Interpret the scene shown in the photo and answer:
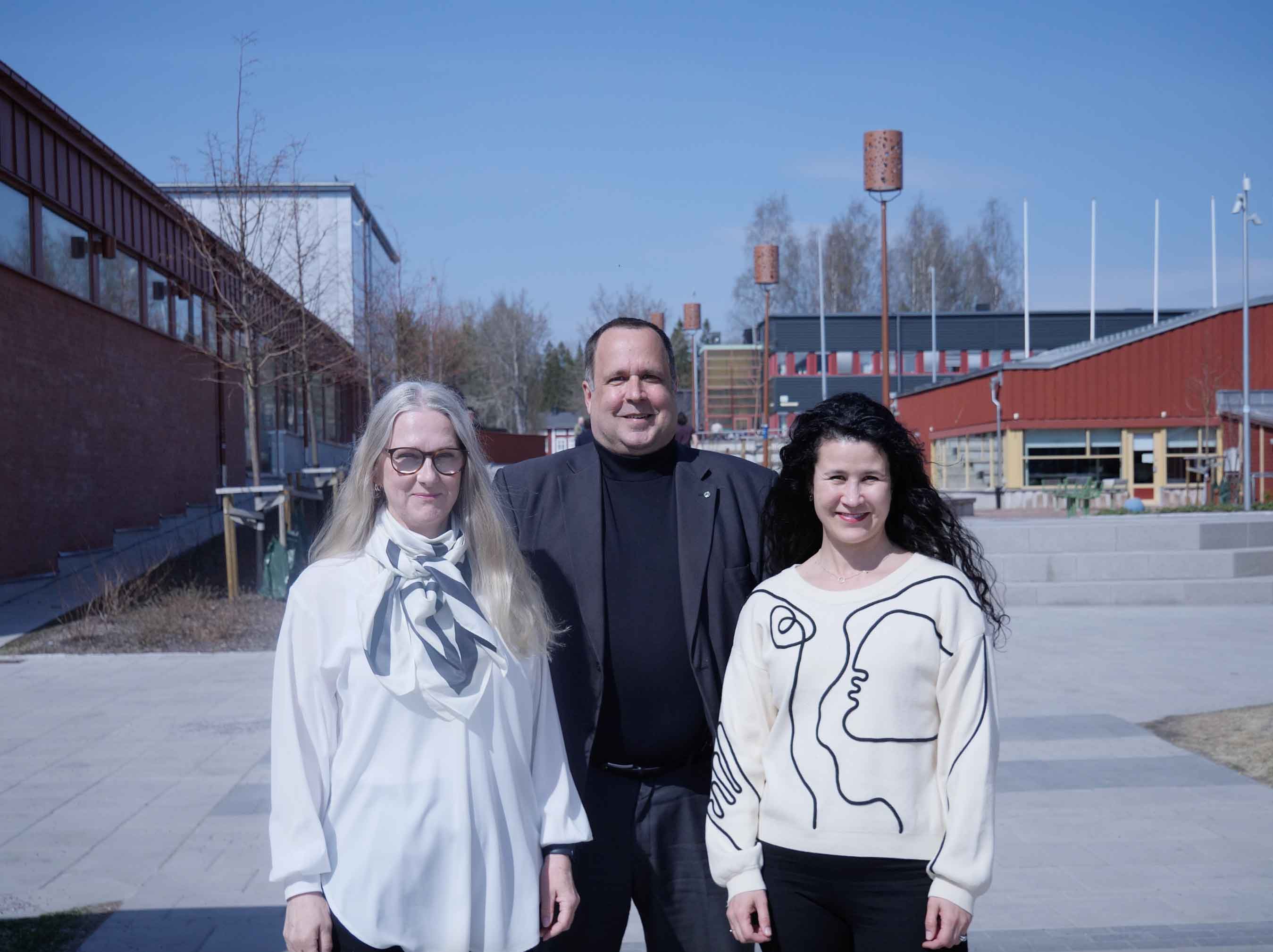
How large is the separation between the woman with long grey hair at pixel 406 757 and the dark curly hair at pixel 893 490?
810 millimetres

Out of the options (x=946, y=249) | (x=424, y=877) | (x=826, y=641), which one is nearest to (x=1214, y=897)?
(x=826, y=641)

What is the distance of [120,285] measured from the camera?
18.0m

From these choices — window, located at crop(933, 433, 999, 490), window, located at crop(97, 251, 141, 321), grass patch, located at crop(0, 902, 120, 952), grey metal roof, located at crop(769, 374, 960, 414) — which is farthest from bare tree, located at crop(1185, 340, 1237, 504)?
grass patch, located at crop(0, 902, 120, 952)

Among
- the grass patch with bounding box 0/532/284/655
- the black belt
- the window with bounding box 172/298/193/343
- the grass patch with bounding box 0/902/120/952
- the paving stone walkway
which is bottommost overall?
the paving stone walkway

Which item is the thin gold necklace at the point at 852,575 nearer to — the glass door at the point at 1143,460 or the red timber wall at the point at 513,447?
the red timber wall at the point at 513,447

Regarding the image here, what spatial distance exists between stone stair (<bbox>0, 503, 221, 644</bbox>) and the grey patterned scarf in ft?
33.6

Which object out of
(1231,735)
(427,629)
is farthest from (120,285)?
(427,629)

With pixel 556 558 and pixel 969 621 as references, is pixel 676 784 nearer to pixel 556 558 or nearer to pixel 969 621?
pixel 556 558

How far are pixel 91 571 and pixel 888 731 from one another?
14.6 metres

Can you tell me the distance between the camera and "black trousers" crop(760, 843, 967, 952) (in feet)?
8.13

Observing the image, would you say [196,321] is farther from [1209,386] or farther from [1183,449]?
[1183,449]

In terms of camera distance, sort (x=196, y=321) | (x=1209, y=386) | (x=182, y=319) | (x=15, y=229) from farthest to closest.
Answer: (x=1209, y=386), (x=196, y=321), (x=182, y=319), (x=15, y=229)

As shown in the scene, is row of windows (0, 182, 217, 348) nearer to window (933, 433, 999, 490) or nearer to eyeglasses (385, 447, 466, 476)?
eyeglasses (385, 447, 466, 476)

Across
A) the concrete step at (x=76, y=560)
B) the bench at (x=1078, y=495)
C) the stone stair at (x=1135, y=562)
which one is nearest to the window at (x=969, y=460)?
the bench at (x=1078, y=495)
